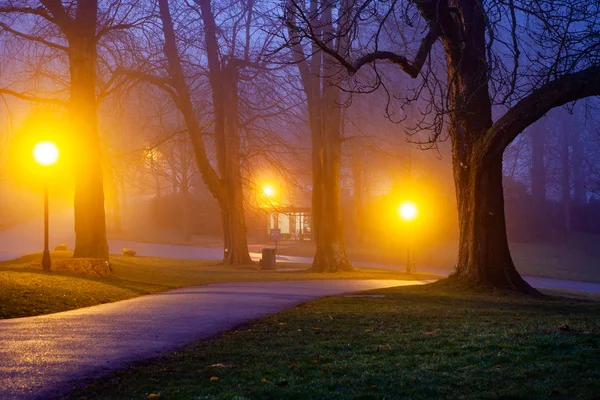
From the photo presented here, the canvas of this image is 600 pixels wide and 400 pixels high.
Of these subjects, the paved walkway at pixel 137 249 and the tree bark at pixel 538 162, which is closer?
the paved walkway at pixel 137 249

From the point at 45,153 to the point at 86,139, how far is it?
347cm

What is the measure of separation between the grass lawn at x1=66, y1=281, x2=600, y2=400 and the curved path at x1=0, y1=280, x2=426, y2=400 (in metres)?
0.37

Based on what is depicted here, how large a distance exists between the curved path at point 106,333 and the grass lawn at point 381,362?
37cm

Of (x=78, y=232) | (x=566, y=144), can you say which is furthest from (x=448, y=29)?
(x=566, y=144)

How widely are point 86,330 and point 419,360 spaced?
4.84 m

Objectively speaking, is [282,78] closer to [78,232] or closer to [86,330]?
[78,232]

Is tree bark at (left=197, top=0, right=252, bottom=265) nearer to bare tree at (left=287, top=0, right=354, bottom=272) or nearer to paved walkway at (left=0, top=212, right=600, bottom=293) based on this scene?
bare tree at (left=287, top=0, right=354, bottom=272)

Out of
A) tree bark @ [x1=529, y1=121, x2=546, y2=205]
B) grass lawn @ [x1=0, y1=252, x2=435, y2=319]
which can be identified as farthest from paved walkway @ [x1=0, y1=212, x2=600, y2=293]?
tree bark @ [x1=529, y1=121, x2=546, y2=205]

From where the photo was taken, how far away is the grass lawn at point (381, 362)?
596 centimetres

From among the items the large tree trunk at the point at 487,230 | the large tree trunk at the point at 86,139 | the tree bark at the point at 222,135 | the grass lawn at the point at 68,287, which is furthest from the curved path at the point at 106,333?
the tree bark at the point at 222,135

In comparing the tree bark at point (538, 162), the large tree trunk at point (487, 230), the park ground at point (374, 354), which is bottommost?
the park ground at point (374, 354)

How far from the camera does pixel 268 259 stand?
3016 cm

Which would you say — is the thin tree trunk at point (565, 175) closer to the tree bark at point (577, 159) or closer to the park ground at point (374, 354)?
the tree bark at point (577, 159)

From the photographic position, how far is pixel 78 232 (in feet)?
72.5
